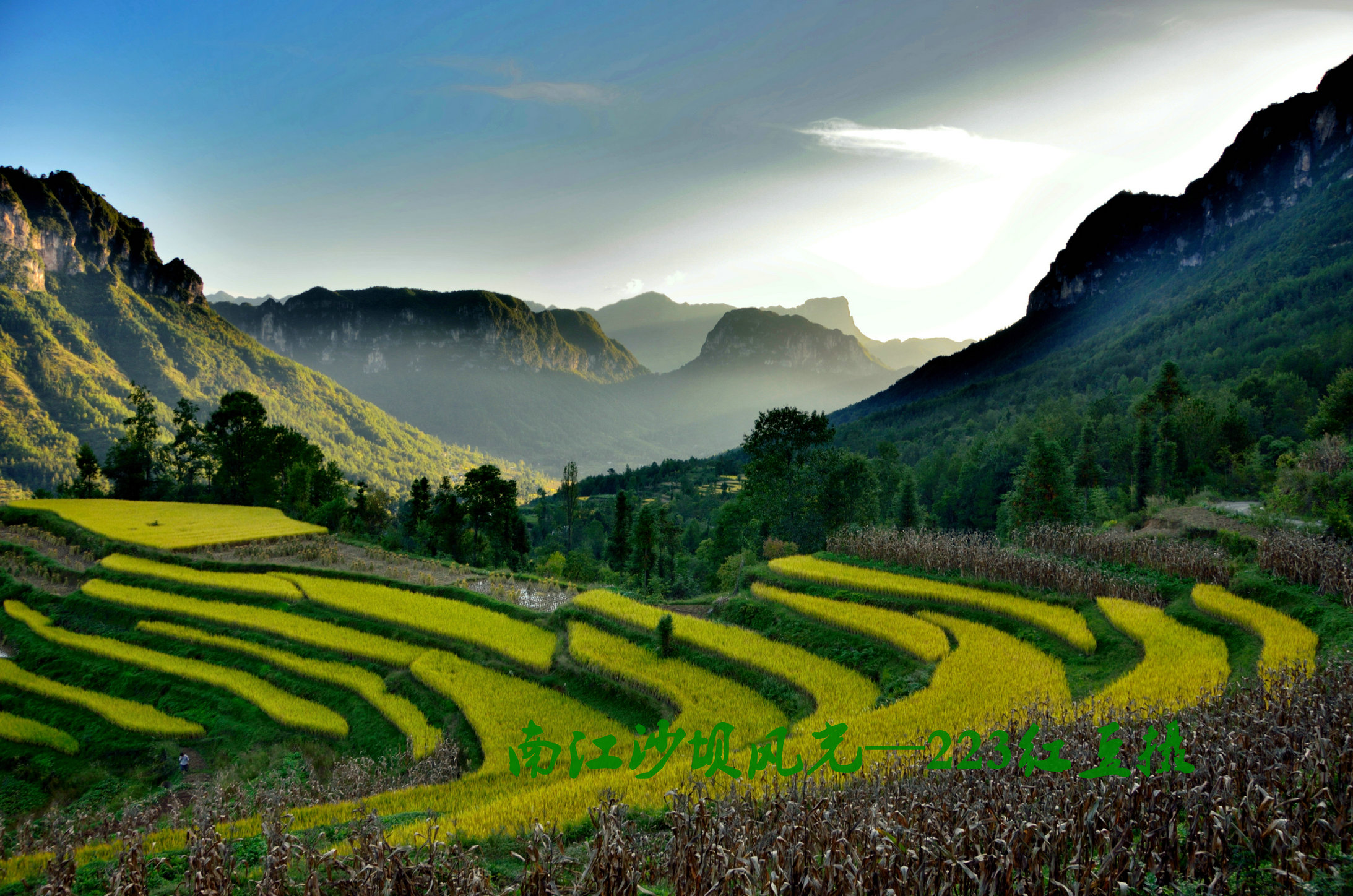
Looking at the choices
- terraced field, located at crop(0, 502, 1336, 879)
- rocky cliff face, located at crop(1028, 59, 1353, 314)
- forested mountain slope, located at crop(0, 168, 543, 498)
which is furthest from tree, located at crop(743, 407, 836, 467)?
rocky cliff face, located at crop(1028, 59, 1353, 314)

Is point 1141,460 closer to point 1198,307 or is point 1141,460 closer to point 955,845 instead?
point 955,845

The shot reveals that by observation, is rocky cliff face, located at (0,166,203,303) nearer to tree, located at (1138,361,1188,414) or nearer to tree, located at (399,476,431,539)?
tree, located at (399,476,431,539)

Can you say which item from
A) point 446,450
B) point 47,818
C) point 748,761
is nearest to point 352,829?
Answer: point 748,761

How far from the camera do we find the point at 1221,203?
417 feet

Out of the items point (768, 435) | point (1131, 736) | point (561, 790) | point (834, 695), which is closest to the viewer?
point (1131, 736)

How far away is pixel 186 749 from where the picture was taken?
16.1 meters

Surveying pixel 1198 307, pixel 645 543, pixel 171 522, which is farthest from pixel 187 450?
pixel 1198 307

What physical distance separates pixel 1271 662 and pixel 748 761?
10630 millimetres

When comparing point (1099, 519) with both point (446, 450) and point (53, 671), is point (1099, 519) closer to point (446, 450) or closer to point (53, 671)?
point (53, 671)

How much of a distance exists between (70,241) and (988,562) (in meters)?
159

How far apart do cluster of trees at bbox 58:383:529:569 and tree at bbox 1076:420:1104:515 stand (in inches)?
1688

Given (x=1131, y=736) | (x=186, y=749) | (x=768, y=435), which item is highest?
(x=768, y=435)

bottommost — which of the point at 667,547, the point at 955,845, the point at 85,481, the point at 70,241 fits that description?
the point at 667,547

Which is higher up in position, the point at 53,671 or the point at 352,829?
the point at 352,829
